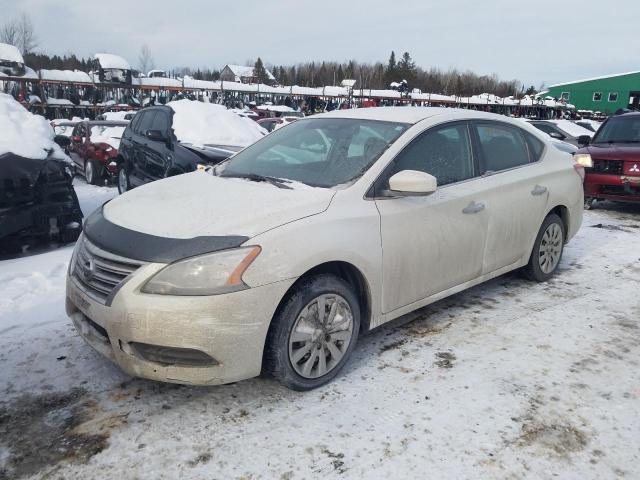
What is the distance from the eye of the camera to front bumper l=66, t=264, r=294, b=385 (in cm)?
258

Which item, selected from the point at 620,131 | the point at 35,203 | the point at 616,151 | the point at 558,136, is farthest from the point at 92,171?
the point at 558,136

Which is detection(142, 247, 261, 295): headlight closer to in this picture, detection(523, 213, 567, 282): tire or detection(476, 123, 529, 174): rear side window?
detection(476, 123, 529, 174): rear side window

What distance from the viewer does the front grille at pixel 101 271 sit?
2703 mm

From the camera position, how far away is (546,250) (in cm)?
492

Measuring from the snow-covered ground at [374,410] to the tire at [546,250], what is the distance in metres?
0.71

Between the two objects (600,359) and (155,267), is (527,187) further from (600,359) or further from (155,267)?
(155,267)

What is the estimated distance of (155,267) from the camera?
262 centimetres

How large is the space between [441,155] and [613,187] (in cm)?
556

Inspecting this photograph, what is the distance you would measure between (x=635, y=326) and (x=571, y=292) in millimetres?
756

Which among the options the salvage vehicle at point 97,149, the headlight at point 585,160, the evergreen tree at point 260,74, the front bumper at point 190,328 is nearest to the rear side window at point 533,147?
the front bumper at point 190,328

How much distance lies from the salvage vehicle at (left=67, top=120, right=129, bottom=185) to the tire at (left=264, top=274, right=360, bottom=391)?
850 cm

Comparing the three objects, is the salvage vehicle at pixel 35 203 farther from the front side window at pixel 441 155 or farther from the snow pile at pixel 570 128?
the snow pile at pixel 570 128

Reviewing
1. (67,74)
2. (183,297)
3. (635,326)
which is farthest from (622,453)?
(67,74)

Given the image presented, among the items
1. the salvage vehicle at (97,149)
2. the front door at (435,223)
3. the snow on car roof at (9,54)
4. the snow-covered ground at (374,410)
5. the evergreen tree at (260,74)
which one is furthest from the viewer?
the evergreen tree at (260,74)
